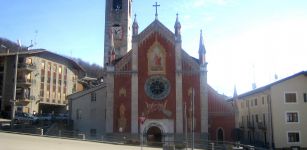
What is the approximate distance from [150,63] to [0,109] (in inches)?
1392

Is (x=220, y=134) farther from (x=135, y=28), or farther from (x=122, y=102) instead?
(x=135, y=28)

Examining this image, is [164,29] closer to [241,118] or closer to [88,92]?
[88,92]

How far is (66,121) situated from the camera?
61.0m

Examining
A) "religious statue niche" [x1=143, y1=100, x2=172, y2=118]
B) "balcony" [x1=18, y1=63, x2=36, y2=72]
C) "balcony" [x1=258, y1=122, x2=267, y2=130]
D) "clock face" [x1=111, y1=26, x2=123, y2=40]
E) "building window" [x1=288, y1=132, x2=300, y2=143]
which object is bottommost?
"building window" [x1=288, y1=132, x2=300, y2=143]

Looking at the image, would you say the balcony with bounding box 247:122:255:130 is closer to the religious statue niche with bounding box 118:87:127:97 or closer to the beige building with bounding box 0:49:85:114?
the religious statue niche with bounding box 118:87:127:97

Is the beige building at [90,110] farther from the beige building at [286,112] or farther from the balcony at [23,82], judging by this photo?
the beige building at [286,112]

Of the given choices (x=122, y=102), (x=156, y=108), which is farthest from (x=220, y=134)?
(x=122, y=102)

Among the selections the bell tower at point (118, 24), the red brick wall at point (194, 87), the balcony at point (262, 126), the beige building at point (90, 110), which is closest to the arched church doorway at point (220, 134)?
the red brick wall at point (194, 87)

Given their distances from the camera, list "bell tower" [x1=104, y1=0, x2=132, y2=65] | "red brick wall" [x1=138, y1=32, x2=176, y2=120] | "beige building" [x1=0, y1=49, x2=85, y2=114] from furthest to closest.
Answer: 1. "beige building" [x1=0, y1=49, x2=85, y2=114]
2. "bell tower" [x1=104, y1=0, x2=132, y2=65]
3. "red brick wall" [x1=138, y1=32, x2=176, y2=120]

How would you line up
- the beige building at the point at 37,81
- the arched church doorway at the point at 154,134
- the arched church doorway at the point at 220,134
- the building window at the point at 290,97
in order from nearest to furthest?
1. the arched church doorway at the point at 154,134
2. the arched church doorway at the point at 220,134
3. the building window at the point at 290,97
4. the beige building at the point at 37,81

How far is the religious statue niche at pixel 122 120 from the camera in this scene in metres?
51.6

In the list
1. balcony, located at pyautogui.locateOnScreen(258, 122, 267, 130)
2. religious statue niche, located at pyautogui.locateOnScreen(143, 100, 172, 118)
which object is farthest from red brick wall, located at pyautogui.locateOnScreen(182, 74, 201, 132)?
balcony, located at pyautogui.locateOnScreen(258, 122, 267, 130)

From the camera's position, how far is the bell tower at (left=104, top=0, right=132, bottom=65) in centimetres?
7112

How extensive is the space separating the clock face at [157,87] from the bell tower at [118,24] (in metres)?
19.1
